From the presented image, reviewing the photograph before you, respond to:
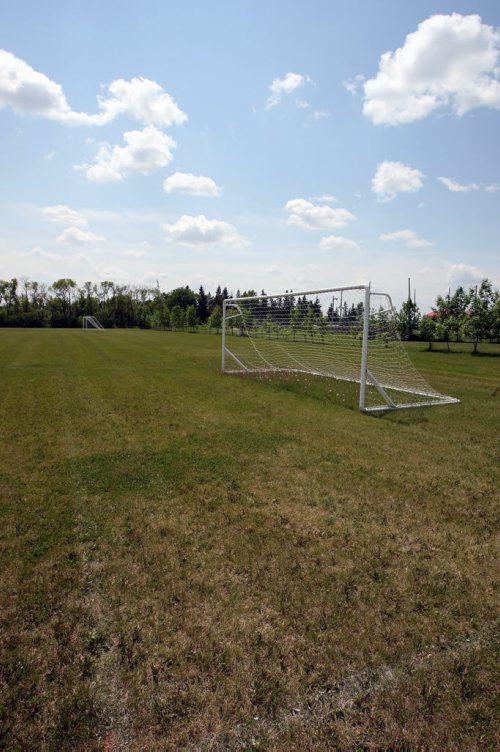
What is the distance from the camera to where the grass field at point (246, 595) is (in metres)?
2.20

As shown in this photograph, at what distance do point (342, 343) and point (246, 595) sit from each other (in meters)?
12.0

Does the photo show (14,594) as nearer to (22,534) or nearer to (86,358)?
(22,534)

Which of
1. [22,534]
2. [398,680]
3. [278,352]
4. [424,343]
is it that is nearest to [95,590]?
[22,534]

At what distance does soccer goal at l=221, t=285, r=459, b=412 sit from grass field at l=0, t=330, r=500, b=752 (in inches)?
179

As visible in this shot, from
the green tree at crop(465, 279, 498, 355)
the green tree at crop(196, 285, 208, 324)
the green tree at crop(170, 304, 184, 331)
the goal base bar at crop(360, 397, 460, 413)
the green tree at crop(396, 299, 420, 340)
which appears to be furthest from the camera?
the green tree at crop(196, 285, 208, 324)

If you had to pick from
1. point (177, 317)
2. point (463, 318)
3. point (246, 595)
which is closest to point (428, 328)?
point (463, 318)

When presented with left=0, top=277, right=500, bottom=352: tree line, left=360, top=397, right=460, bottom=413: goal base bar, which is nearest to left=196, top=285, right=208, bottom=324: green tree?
left=0, top=277, right=500, bottom=352: tree line

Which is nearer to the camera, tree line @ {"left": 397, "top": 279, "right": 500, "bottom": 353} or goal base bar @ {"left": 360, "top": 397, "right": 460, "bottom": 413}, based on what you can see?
goal base bar @ {"left": 360, "top": 397, "right": 460, "bottom": 413}

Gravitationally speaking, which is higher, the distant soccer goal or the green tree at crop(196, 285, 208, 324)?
the green tree at crop(196, 285, 208, 324)

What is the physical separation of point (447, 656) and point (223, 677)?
Result: 4.64ft

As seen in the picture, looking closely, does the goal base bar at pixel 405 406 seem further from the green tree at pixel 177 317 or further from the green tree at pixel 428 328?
the green tree at pixel 177 317

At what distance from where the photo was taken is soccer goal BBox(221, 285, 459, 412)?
437 inches

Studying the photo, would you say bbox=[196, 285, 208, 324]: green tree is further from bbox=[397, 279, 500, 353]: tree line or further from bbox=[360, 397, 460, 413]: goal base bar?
bbox=[360, 397, 460, 413]: goal base bar

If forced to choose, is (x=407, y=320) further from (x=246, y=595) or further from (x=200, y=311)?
(x=200, y=311)
